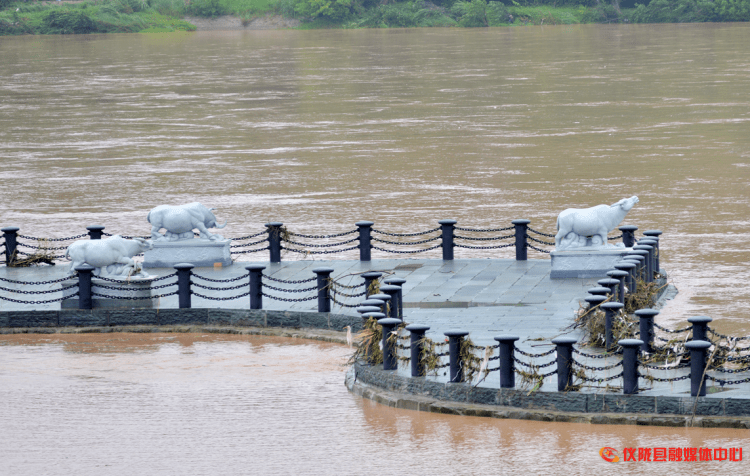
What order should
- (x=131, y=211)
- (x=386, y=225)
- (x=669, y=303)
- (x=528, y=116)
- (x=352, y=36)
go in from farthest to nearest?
(x=352, y=36), (x=528, y=116), (x=131, y=211), (x=386, y=225), (x=669, y=303)

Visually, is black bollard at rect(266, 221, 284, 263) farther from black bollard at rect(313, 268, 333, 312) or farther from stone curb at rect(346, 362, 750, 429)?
stone curb at rect(346, 362, 750, 429)

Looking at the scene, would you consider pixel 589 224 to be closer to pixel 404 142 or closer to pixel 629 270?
pixel 629 270

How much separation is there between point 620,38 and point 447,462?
79662 millimetres

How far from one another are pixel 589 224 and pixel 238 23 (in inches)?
4101

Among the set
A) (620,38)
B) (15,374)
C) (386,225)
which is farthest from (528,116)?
(620,38)

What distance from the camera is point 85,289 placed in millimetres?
17969

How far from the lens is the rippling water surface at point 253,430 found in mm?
11703

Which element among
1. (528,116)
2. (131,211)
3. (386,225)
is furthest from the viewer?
(528,116)

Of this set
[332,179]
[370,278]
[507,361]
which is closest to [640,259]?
[370,278]

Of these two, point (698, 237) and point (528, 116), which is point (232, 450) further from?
point (528, 116)

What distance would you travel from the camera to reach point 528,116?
1821 inches

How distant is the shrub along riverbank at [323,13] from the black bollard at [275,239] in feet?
301

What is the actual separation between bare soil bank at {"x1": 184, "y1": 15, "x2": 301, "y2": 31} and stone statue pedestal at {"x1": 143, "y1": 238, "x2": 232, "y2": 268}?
99.3 meters

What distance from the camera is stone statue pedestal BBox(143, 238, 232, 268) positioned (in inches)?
813
